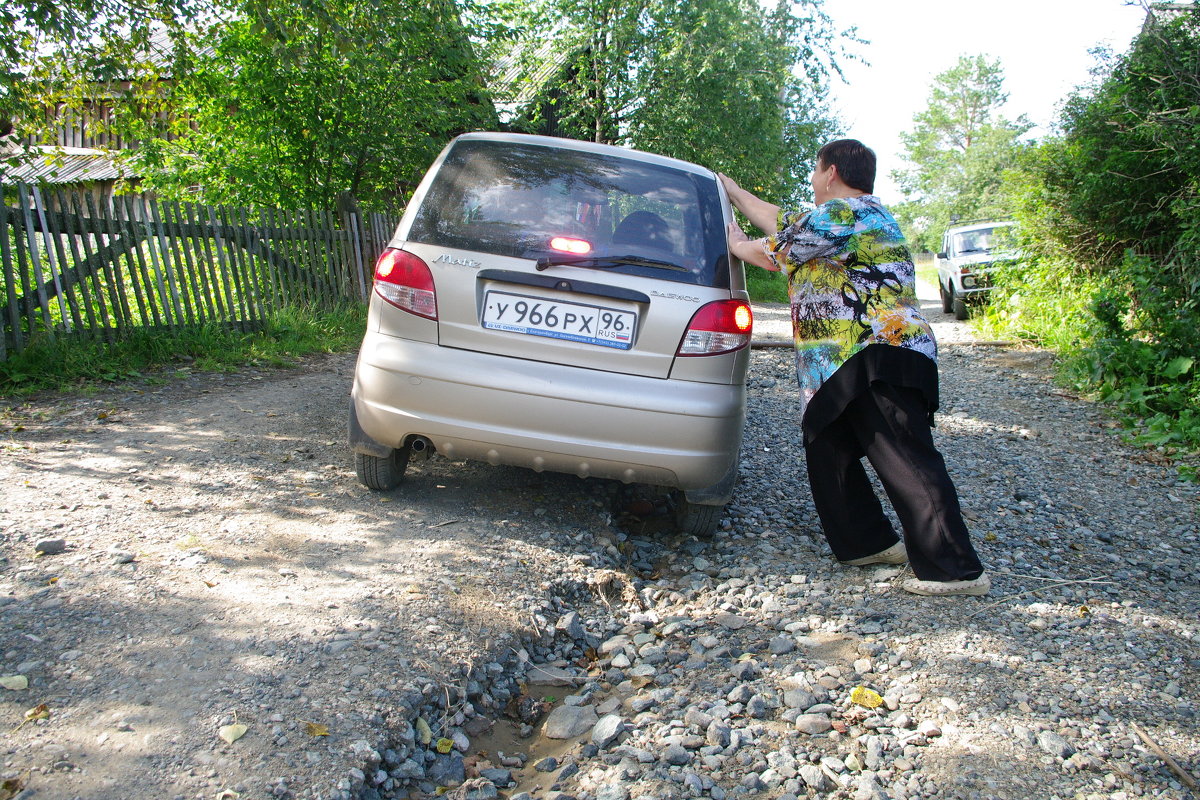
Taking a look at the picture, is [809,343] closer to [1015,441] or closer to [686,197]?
[686,197]

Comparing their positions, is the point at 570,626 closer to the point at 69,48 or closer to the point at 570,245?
the point at 570,245

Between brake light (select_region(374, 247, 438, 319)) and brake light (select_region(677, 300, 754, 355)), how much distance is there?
1.08m

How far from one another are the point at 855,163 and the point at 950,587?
1813mm

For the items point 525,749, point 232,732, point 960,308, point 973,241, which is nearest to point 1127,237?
point 960,308

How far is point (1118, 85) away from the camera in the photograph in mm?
9422

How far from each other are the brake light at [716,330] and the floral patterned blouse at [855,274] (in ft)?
0.92

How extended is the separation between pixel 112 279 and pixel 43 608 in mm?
4941

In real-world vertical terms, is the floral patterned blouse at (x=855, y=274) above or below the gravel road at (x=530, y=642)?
above

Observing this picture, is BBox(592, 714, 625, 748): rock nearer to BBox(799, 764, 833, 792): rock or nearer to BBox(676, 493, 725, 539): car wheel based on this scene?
BBox(799, 764, 833, 792): rock

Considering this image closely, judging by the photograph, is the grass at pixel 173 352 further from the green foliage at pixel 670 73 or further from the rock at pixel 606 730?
the green foliage at pixel 670 73

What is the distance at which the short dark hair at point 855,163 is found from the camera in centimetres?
350

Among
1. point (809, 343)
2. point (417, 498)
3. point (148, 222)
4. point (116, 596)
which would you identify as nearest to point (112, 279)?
point (148, 222)

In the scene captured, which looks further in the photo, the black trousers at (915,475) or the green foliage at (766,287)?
the green foliage at (766,287)

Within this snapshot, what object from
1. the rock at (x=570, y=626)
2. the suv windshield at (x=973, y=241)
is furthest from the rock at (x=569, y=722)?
the suv windshield at (x=973, y=241)
